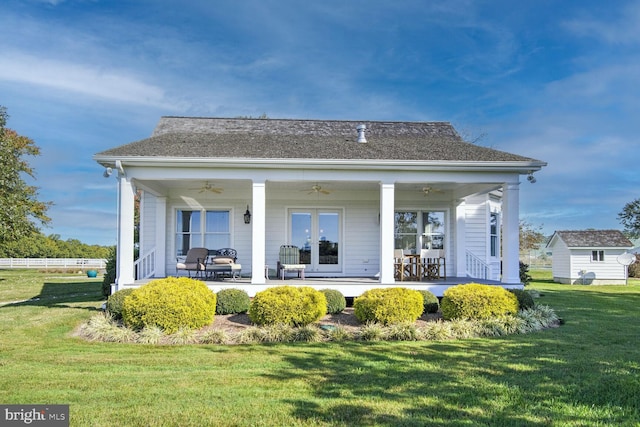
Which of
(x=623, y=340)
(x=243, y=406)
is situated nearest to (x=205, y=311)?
(x=243, y=406)

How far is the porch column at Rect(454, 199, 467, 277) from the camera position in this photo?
13.8 m

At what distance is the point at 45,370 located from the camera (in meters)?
6.01

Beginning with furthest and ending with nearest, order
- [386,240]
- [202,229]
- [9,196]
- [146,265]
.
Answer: [9,196]
[202,229]
[146,265]
[386,240]

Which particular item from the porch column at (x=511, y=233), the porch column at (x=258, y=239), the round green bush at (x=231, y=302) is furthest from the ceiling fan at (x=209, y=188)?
the porch column at (x=511, y=233)

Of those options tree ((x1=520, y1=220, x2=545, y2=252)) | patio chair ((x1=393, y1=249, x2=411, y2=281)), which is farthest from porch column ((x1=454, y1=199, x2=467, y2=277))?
tree ((x1=520, y1=220, x2=545, y2=252))

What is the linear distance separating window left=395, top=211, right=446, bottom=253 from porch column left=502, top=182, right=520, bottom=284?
3269 millimetres

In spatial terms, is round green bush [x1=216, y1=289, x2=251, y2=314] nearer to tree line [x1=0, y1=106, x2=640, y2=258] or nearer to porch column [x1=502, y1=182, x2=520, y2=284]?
porch column [x1=502, y1=182, x2=520, y2=284]

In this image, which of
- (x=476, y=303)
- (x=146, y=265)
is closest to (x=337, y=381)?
(x=476, y=303)

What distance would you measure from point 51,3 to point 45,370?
11438 millimetres

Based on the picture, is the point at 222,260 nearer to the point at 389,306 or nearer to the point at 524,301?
the point at 389,306

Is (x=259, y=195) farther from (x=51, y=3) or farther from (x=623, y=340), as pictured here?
(x=51, y=3)

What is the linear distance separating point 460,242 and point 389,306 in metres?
6.05

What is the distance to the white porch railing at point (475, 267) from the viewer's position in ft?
44.2

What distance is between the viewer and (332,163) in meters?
10.4
